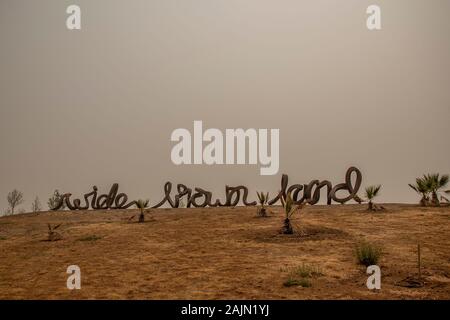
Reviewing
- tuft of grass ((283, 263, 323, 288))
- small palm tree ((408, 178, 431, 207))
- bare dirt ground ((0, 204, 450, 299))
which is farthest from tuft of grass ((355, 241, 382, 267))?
small palm tree ((408, 178, 431, 207))

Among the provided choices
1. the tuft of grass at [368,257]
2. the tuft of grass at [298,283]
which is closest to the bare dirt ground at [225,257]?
the tuft of grass at [298,283]

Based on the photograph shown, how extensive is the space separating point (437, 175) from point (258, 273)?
1654cm

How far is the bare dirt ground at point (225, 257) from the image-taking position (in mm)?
7926

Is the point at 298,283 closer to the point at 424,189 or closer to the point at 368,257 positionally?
the point at 368,257

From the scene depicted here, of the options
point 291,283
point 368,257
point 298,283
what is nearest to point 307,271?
point 298,283

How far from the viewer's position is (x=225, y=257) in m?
10.9

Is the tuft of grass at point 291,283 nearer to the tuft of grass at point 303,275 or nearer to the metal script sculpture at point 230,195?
the tuft of grass at point 303,275

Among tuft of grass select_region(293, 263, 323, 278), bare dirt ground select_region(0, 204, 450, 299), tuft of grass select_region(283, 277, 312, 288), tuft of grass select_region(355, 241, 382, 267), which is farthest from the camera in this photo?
tuft of grass select_region(355, 241, 382, 267)

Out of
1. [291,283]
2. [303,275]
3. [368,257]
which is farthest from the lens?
[368,257]

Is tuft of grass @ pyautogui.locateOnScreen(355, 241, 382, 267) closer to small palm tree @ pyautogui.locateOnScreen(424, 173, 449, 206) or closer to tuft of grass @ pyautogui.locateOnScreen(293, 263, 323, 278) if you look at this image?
tuft of grass @ pyautogui.locateOnScreen(293, 263, 323, 278)

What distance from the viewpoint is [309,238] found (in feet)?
43.4

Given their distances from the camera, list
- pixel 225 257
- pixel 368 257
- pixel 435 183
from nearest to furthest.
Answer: pixel 368 257 → pixel 225 257 → pixel 435 183

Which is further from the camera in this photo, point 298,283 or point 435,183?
point 435,183

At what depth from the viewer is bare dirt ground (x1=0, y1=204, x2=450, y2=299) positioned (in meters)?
7.93
